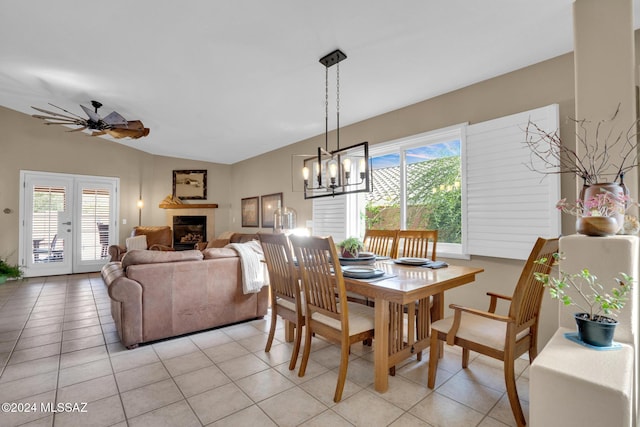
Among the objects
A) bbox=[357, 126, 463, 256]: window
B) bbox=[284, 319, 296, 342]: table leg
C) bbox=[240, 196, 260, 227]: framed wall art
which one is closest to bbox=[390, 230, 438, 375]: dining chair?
bbox=[357, 126, 463, 256]: window

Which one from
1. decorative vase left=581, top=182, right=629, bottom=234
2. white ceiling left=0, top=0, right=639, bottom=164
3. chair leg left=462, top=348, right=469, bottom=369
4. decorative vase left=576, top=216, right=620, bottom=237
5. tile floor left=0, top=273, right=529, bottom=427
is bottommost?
Answer: tile floor left=0, top=273, right=529, bottom=427

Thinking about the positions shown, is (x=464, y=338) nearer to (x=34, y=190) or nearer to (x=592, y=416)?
(x=592, y=416)

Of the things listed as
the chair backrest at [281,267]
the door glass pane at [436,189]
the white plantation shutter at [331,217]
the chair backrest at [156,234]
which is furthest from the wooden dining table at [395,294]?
the chair backrest at [156,234]

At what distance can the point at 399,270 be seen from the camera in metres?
2.35

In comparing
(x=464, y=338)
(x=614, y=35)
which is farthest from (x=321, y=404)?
(x=614, y=35)

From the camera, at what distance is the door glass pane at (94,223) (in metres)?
6.32

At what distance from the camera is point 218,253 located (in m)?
3.17

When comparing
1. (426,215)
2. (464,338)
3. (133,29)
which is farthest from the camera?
(426,215)

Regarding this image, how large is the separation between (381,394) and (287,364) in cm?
79

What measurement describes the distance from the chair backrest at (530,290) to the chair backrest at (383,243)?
4.41ft

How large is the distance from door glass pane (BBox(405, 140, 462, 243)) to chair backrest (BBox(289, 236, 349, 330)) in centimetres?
197

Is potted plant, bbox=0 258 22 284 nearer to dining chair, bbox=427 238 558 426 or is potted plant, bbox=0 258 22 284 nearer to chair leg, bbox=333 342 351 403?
chair leg, bbox=333 342 351 403

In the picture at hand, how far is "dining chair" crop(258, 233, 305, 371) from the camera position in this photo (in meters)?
2.25

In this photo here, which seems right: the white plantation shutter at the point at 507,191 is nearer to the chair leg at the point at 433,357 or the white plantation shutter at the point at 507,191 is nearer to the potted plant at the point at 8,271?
the chair leg at the point at 433,357
